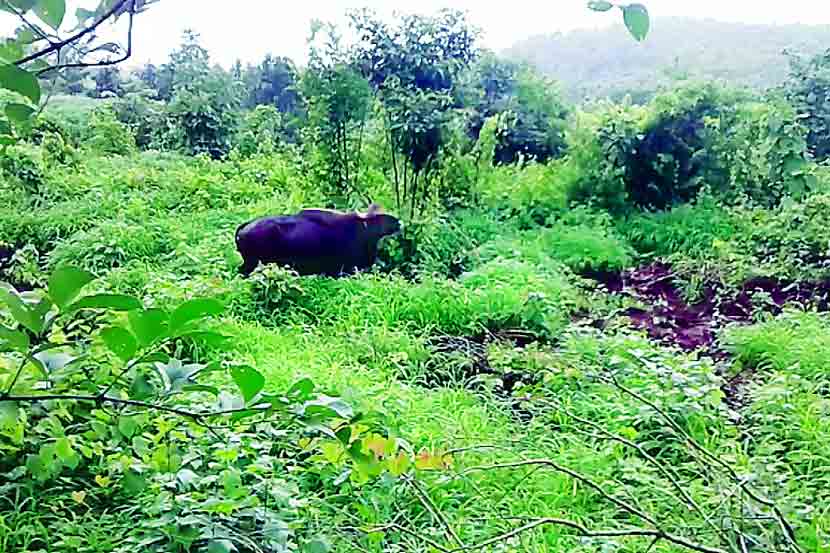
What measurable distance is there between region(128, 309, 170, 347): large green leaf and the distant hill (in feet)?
18.1

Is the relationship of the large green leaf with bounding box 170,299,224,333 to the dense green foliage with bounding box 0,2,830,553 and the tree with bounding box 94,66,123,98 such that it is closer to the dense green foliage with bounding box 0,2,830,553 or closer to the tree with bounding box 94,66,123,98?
the dense green foliage with bounding box 0,2,830,553

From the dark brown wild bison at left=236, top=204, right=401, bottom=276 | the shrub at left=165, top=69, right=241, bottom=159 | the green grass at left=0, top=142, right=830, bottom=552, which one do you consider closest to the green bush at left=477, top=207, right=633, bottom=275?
the green grass at left=0, top=142, right=830, bottom=552

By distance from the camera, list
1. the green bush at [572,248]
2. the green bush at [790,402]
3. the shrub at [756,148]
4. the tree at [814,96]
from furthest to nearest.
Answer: the tree at [814,96], the shrub at [756,148], the green bush at [572,248], the green bush at [790,402]

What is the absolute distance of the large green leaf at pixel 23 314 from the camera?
1.63 ft

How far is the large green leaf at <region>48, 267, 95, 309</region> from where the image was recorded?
0.49 meters

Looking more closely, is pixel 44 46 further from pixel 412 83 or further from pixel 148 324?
pixel 412 83

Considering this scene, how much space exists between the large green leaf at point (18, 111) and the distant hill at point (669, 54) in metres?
5.44

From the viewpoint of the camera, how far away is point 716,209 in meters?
5.01

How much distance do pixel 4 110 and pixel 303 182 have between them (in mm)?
4703

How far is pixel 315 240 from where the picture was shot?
12.8 feet

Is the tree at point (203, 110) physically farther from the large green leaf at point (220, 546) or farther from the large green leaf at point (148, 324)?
the large green leaf at point (148, 324)

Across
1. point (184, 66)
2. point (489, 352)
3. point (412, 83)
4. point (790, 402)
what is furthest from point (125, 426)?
point (184, 66)

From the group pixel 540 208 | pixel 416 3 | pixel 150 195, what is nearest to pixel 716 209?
pixel 540 208

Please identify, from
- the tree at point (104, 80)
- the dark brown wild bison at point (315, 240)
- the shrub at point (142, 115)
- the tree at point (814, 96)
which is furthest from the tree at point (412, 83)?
the shrub at point (142, 115)
